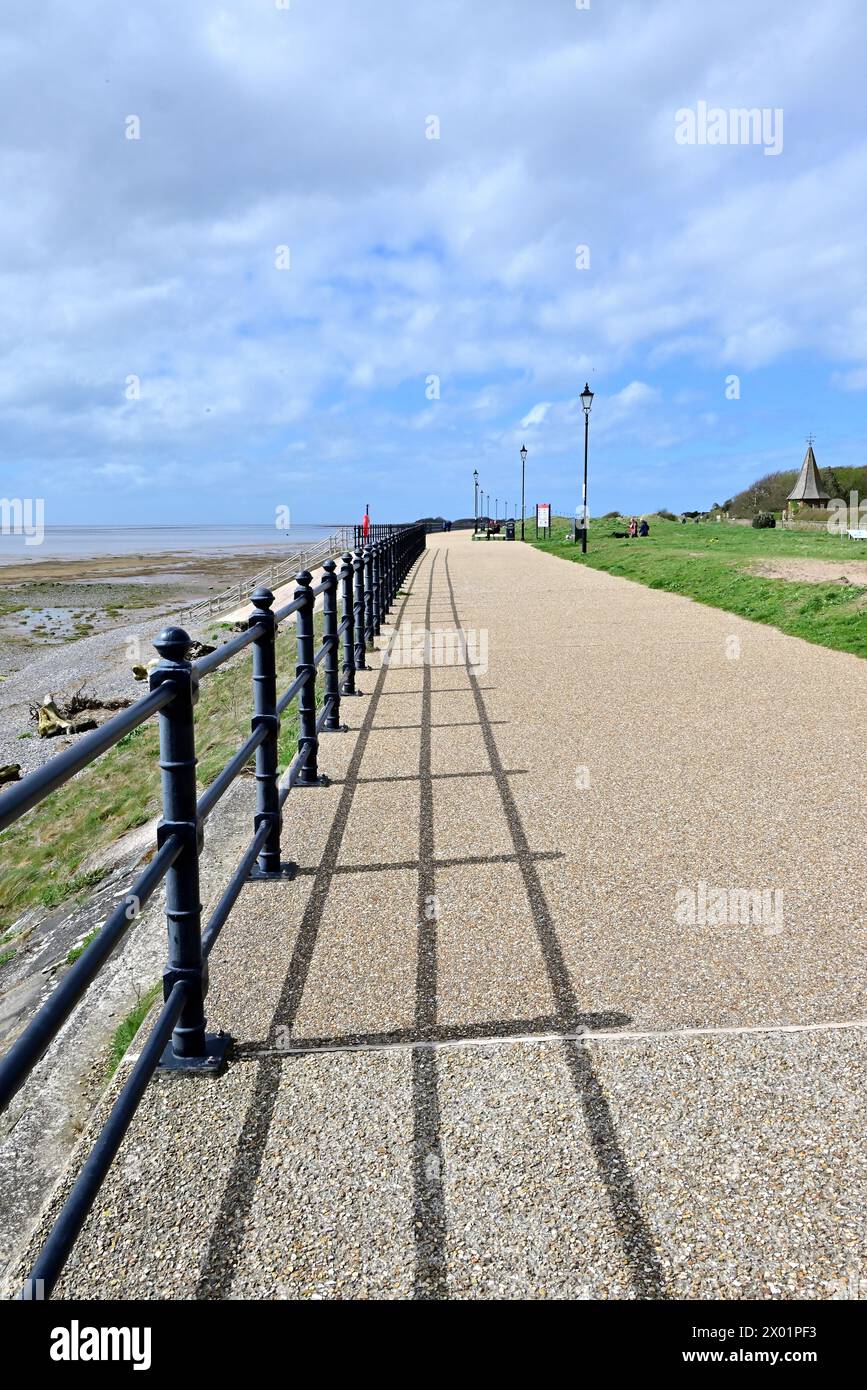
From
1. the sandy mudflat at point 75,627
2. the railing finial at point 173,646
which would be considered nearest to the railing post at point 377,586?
the sandy mudflat at point 75,627

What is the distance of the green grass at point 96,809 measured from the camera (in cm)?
820

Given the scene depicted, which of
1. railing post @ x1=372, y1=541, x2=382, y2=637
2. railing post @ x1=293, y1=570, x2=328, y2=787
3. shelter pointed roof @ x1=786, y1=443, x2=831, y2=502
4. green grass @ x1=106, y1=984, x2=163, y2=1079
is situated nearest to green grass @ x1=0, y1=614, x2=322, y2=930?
railing post @ x1=293, y1=570, x2=328, y2=787

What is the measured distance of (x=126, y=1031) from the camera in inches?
135

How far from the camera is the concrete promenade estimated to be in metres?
2.39

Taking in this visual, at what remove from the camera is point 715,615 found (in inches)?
629

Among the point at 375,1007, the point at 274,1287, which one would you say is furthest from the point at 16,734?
the point at 274,1287

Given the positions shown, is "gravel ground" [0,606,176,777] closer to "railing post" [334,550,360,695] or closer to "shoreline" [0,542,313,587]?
"railing post" [334,550,360,695]

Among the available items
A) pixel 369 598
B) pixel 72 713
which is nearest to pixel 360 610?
pixel 369 598

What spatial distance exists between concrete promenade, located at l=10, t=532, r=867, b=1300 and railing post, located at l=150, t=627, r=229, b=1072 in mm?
124

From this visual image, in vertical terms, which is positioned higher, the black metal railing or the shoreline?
the shoreline

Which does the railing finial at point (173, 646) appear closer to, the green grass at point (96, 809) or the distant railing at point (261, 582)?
the green grass at point (96, 809)

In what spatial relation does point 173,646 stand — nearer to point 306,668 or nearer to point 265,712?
point 265,712

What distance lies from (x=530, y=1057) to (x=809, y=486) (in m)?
97.8
